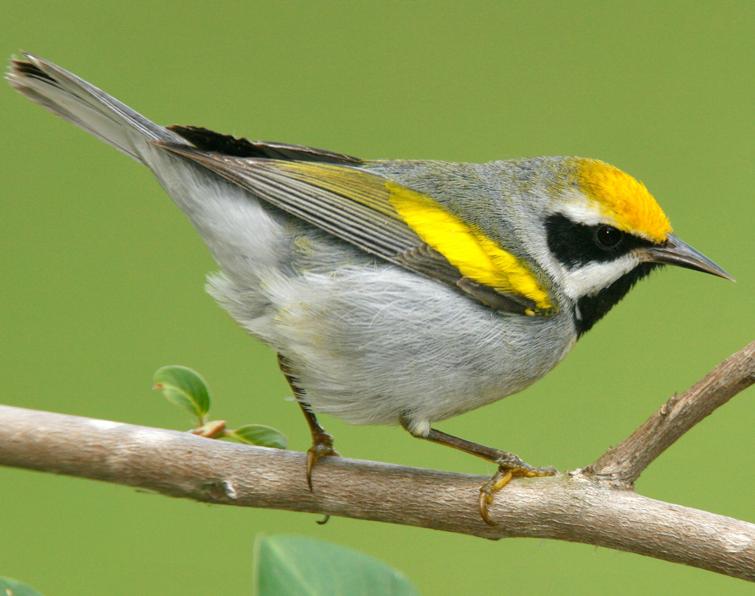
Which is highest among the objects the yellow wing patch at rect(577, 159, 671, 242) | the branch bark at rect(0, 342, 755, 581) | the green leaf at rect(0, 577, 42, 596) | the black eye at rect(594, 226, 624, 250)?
the yellow wing patch at rect(577, 159, 671, 242)

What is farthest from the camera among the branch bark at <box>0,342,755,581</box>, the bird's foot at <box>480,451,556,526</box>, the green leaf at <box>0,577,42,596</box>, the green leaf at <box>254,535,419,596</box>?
the bird's foot at <box>480,451,556,526</box>

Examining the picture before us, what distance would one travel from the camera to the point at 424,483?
8.41 feet

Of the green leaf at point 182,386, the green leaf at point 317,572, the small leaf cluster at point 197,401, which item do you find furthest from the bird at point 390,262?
the green leaf at point 317,572

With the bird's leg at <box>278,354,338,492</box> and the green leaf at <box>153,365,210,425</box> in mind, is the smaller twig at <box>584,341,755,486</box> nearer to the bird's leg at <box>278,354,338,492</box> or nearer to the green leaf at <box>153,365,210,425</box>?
the bird's leg at <box>278,354,338,492</box>

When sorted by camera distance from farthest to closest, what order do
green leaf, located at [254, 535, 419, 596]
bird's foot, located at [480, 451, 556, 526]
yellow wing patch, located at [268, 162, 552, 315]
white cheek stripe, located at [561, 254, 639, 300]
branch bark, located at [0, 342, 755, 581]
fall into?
1. white cheek stripe, located at [561, 254, 639, 300]
2. yellow wing patch, located at [268, 162, 552, 315]
3. bird's foot, located at [480, 451, 556, 526]
4. branch bark, located at [0, 342, 755, 581]
5. green leaf, located at [254, 535, 419, 596]

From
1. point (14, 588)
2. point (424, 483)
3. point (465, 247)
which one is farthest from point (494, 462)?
point (14, 588)

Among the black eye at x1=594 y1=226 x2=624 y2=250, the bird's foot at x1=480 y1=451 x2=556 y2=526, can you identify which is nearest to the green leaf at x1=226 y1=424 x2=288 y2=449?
the bird's foot at x1=480 y1=451 x2=556 y2=526

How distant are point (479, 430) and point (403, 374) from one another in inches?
68.3

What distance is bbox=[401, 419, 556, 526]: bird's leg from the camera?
2.53 metres

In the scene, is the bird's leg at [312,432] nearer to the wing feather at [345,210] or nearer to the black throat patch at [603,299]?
the wing feather at [345,210]

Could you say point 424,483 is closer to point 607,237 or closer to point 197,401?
point 197,401

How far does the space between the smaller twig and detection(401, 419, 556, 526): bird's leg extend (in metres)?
0.23

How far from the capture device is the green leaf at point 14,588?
6.37 ft

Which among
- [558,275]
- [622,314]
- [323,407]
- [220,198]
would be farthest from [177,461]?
[622,314]
